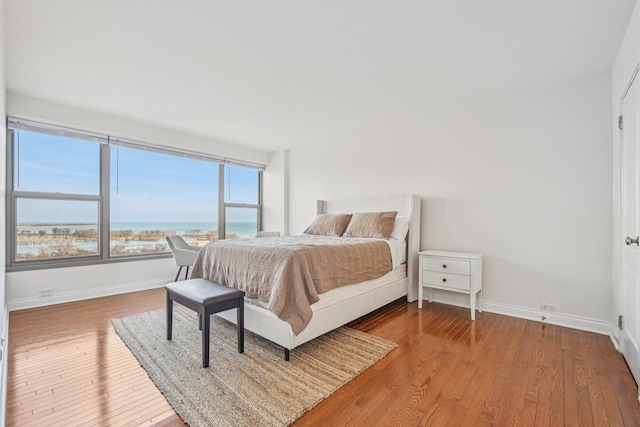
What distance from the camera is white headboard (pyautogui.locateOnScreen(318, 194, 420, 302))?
364 cm

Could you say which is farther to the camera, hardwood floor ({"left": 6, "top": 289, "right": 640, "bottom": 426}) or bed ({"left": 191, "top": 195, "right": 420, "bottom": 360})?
bed ({"left": 191, "top": 195, "right": 420, "bottom": 360})

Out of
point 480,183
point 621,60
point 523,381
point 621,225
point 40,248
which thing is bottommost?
point 523,381

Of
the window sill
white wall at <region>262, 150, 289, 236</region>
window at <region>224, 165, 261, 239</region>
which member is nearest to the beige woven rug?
the window sill

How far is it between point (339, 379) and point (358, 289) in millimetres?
1035

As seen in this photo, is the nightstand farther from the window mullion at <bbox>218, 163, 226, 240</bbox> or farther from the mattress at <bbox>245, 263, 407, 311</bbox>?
the window mullion at <bbox>218, 163, 226, 240</bbox>

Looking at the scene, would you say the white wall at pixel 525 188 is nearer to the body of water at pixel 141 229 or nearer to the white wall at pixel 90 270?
the body of water at pixel 141 229

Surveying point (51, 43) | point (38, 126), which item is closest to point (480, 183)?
point (51, 43)

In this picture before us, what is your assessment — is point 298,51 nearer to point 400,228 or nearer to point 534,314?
point 400,228

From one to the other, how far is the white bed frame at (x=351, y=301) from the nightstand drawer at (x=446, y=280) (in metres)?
0.30

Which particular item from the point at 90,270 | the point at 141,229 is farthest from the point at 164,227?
the point at 90,270

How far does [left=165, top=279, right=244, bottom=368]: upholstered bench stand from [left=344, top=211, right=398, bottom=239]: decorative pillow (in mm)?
1862

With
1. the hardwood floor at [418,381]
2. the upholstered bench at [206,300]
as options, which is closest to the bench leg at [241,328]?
the upholstered bench at [206,300]

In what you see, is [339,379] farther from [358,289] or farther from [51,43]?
[51,43]

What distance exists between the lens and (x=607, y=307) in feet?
8.73
